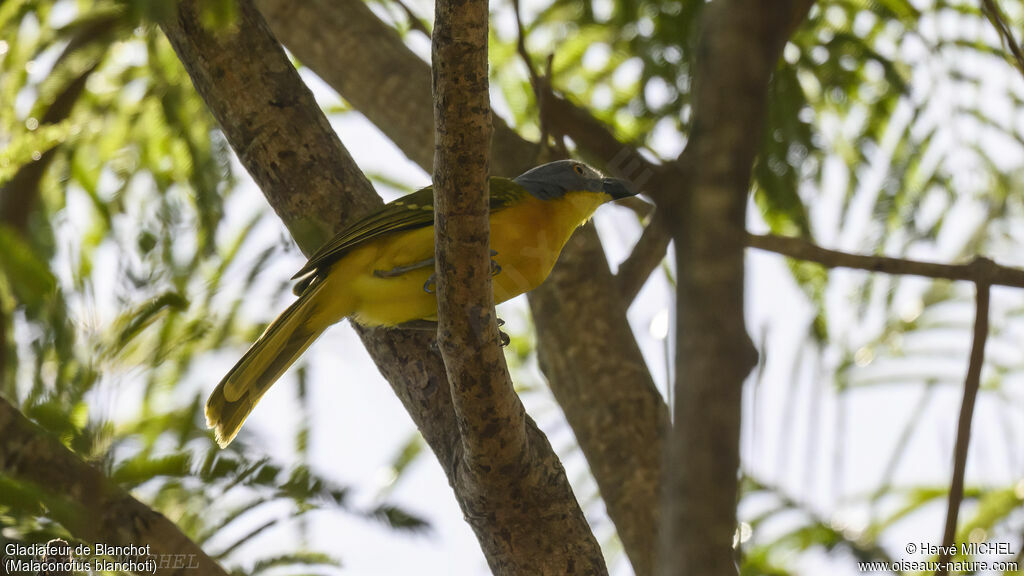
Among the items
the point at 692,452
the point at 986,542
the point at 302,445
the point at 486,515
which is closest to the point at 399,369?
the point at 302,445

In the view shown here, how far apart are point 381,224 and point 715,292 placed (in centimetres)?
249

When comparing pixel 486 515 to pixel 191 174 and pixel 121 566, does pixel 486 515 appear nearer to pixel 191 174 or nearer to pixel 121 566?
pixel 121 566

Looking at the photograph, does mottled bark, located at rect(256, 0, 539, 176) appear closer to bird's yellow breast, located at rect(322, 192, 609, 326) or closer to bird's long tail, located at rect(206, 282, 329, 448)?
bird's yellow breast, located at rect(322, 192, 609, 326)

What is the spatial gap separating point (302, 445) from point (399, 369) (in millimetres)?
443

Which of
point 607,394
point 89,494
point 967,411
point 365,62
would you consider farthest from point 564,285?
point 89,494

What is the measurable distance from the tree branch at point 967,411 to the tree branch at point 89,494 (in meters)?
1.79

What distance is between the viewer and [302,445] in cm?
349

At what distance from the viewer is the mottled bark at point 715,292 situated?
3.00ft

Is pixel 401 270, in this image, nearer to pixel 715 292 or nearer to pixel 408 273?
pixel 408 273

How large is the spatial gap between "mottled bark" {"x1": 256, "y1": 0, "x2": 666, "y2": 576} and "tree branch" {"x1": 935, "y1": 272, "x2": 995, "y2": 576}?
3.98ft

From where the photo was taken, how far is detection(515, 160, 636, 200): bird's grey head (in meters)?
3.97

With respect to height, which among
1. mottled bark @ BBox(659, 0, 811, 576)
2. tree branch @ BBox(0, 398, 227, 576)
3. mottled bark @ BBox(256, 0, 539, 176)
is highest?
mottled bark @ BBox(256, 0, 539, 176)

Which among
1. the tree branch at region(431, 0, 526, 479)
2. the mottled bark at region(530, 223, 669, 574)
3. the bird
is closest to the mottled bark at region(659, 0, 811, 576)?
the tree branch at region(431, 0, 526, 479)

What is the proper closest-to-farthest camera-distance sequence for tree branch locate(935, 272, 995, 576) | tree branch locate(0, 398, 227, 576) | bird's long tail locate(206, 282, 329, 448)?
tree branch locate(935, 272, 995, 576), tree branch locate(0, 398, 227, 576), bird's long tail locate(206, 282, 329, 448)
